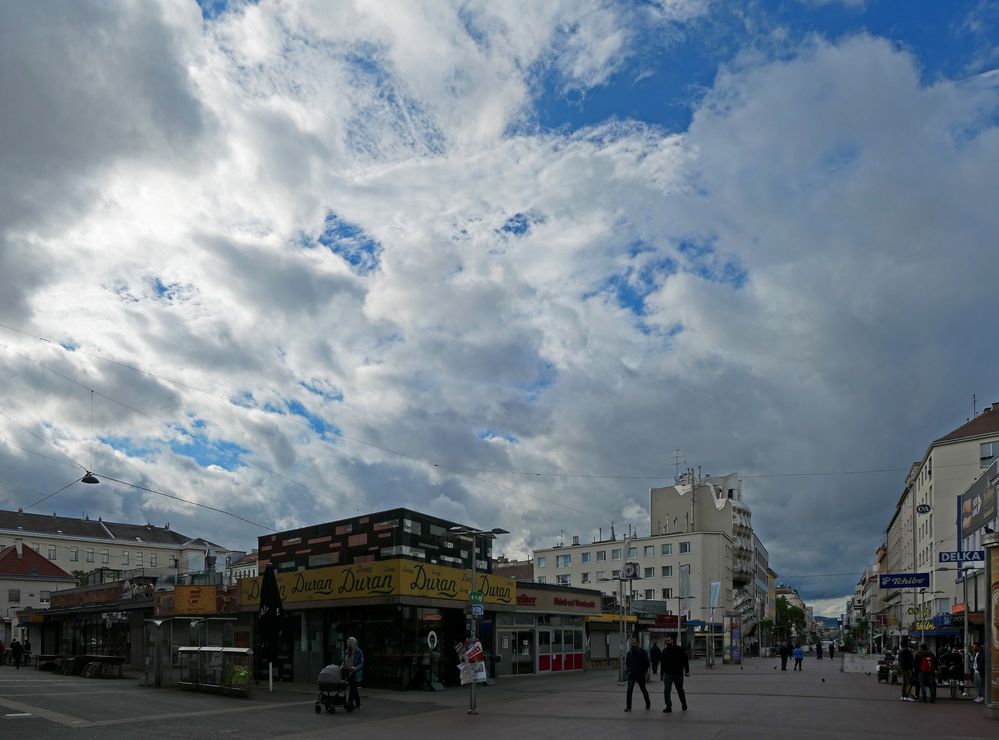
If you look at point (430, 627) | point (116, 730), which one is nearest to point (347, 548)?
point (430, 627)

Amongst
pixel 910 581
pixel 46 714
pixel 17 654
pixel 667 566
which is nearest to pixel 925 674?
pixel 910 581

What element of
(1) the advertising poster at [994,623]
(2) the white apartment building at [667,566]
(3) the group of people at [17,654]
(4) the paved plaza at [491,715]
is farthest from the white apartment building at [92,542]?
(1) the advertising poster at [994,623]

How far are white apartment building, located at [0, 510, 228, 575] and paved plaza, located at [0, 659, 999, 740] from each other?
77983mm

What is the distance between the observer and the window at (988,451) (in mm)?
59875

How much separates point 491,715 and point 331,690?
3937 millimetres

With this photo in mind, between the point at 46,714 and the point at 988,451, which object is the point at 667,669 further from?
the point at 988,451

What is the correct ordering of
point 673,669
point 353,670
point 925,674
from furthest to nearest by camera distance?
point 925,674 < point 353,670 < point 673,669

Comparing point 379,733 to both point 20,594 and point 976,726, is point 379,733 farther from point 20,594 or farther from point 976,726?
point 20,594

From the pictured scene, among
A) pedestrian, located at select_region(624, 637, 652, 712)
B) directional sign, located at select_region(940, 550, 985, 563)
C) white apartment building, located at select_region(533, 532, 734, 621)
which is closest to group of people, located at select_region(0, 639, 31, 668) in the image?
pedestrian, located at select_region(624, 637, 652, 712)

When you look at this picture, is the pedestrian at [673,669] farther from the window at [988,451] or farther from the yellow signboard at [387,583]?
the window at [988,451]

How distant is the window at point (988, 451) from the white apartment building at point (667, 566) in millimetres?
29687

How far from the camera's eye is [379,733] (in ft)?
57.5

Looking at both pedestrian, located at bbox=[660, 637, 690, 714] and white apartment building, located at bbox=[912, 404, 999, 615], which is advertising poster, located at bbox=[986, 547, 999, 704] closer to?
pedestrian, located at bbox=[660, 637, 690, 714]

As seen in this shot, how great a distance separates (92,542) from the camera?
106 m
